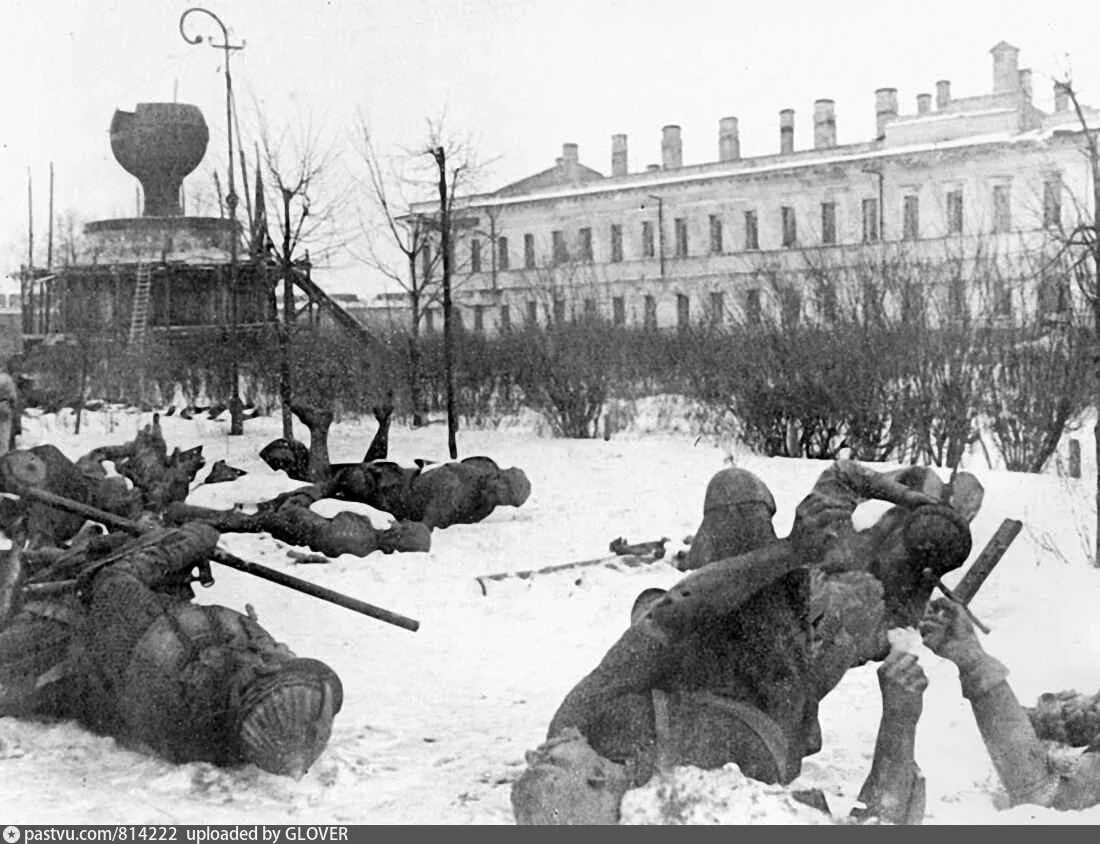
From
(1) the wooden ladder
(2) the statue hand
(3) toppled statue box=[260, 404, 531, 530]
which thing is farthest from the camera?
(1) the wooden ladder

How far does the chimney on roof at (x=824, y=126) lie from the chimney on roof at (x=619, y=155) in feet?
4.60

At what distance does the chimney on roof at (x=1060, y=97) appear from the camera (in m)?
6.79

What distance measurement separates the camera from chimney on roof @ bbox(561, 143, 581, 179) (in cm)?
849

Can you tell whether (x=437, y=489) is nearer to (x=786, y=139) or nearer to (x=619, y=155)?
(x=619, y=155)

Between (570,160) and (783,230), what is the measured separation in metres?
3.34

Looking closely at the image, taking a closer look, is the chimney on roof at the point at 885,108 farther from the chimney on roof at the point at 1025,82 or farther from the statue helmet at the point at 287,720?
the statue helmet at the point at 287,720

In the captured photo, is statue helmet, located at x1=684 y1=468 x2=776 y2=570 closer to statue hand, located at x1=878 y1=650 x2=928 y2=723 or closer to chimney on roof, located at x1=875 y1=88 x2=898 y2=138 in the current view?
statue hand, located at x1=878 y1=650 x2=928 y2=723

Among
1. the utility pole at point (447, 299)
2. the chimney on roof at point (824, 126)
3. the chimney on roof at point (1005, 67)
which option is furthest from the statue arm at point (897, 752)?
the utility pole at point (447, 299)

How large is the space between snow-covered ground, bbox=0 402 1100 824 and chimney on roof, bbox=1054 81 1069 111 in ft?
7.43

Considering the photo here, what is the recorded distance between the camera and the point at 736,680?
3.91m

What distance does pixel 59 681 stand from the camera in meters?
4.88

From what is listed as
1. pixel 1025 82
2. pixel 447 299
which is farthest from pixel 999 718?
pixel 447 299

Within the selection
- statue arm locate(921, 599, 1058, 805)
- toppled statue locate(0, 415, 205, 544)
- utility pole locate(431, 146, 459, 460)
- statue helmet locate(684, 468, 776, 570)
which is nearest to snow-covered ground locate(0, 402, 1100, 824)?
statue arm locate(921, 599, 1058, 805)
